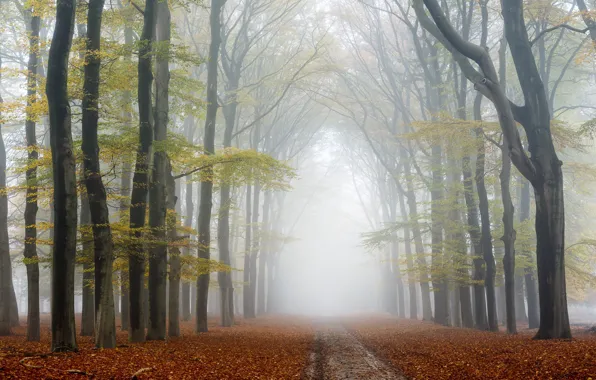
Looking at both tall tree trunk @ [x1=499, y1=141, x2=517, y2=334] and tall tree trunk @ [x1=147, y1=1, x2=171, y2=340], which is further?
tall tree trunk @ [x1=499, y1=141, x2=517, y2=334]

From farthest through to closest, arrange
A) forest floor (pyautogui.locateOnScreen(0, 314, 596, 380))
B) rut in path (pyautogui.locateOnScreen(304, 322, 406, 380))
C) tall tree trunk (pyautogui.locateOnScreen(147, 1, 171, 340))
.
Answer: tall tree trunk (pyautogui.locateOnScreen(147, 1, 171, 340)) < rut in path (pyautogui.locateOnScreen(304, 322, 406, 380)) < forest floor (pyautogui.locateOnScreen(0, 314, 596, 380))

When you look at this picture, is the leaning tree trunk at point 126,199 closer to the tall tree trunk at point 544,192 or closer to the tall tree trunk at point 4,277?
the tall tree trunk at point 4,277

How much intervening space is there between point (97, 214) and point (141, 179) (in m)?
2.08

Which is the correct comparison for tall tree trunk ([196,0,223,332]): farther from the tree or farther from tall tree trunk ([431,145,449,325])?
tall tree trunk ([431,145,449,325])

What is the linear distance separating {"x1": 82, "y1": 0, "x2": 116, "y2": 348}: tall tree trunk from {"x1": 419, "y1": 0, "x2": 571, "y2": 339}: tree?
846 centimetres

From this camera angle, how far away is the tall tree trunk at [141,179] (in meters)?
13.1

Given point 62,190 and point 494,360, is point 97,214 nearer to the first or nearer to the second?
point 62,190

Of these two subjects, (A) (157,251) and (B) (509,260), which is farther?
(B) (509,260)

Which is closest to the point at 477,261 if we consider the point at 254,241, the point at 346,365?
the point at 346,365

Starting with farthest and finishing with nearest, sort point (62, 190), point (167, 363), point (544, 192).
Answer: point (544, 192) < point (62, 190) < point (167, 363)

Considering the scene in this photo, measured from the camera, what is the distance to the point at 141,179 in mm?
13156

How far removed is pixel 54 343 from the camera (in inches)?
391

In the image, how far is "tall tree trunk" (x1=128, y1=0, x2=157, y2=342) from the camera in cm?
1310

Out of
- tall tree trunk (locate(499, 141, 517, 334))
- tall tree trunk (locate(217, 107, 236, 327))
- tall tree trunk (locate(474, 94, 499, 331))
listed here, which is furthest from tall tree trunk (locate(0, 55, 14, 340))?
tall tree trunk (locate(499, 141, 517, 334))
